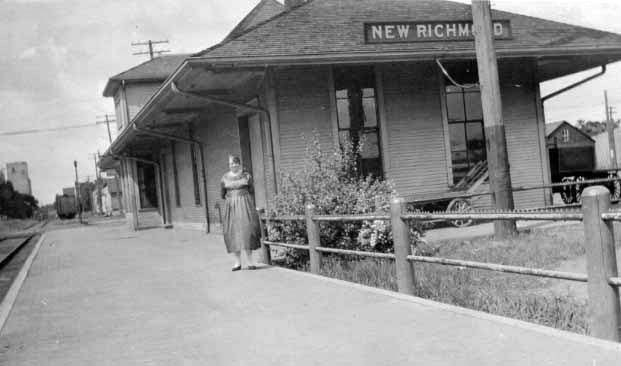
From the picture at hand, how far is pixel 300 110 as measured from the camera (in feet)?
47.6

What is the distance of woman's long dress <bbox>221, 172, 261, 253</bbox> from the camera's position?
33.0 feet

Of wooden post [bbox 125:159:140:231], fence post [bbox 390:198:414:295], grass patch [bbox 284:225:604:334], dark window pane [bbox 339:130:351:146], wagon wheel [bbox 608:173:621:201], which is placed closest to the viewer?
grass patch [bbox 284:225:604:334]

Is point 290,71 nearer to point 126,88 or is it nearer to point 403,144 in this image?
point 403,144

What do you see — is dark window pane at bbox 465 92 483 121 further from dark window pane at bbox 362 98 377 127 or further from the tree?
the tree

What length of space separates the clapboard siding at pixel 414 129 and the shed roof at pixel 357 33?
2.89 feet

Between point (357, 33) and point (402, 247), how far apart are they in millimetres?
9058

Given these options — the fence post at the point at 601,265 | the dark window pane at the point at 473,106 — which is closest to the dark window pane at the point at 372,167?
the dark window pane at the point at 473,106

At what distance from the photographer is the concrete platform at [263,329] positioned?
14.8 feet

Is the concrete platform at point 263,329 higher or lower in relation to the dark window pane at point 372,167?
lower

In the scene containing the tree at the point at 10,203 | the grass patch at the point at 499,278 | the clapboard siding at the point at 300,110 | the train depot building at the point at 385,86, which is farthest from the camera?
the tree at the point at 10,203

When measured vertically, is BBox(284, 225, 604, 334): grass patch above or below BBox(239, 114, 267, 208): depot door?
below

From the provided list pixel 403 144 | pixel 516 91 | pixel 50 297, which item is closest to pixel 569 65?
pixel 516 91

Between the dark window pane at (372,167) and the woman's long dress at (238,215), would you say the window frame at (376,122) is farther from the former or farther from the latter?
the woman's long dress at (238,215)

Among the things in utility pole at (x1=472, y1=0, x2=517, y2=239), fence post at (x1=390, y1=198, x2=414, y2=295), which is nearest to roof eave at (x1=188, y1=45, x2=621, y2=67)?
utility pole at (x1=472, y1=0, x2=517, y2=239)
